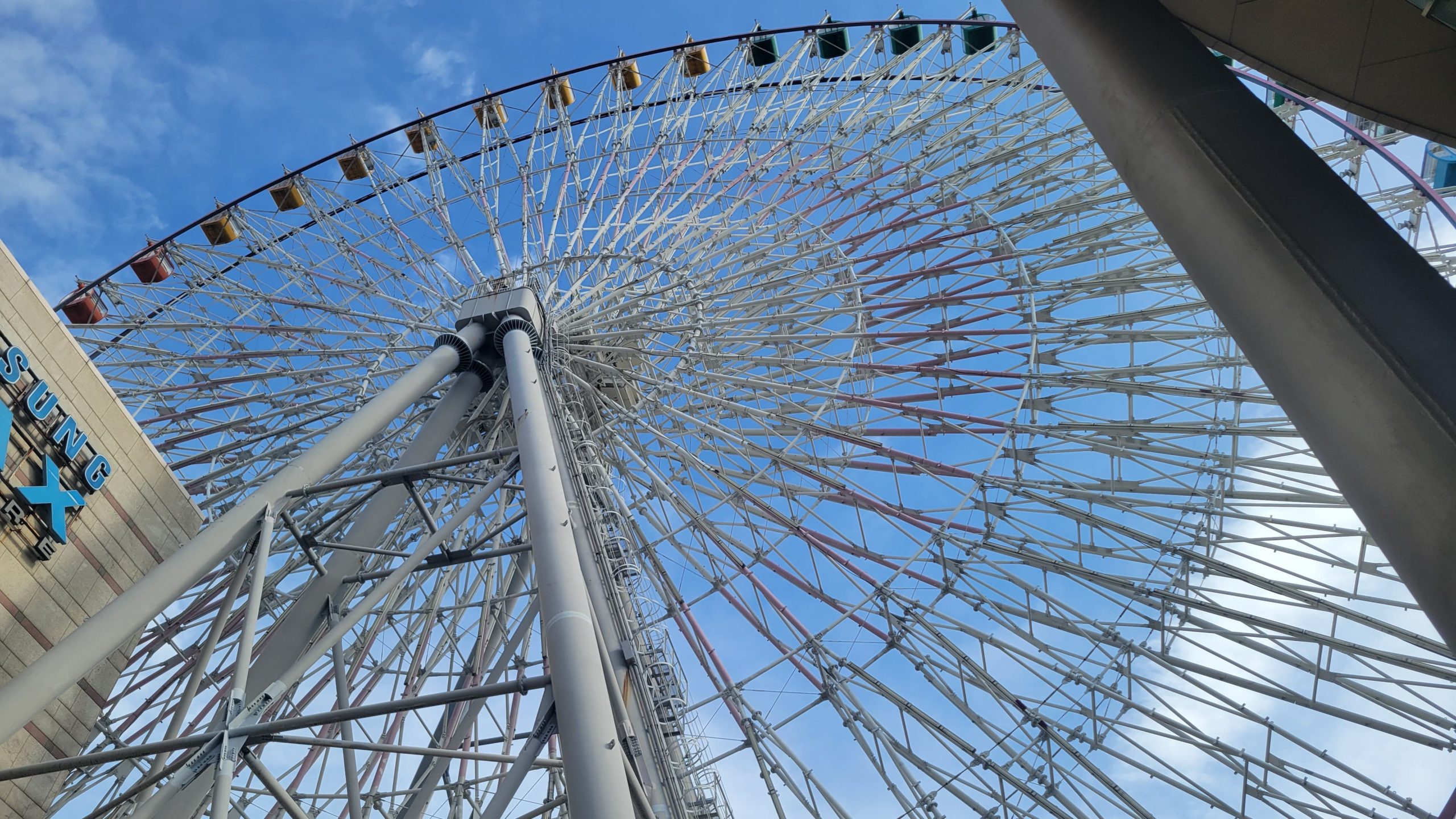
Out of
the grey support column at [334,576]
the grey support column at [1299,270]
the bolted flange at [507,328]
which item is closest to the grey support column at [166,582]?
the grey support column at [334,576]

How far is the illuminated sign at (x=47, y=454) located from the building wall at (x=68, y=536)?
55 mm

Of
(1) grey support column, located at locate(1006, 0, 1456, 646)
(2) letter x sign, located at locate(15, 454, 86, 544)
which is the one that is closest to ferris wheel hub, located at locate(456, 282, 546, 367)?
(2) letter x sign, located at locate(15, 454, 86, 544)

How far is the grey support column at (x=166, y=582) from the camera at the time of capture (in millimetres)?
8672

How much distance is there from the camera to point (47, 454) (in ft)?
43.5

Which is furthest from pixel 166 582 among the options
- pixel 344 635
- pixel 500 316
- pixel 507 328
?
pixel 500 316

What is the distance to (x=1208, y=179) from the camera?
394 centimetres

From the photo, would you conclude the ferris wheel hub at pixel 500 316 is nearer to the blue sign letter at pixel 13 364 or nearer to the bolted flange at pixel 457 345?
the bolted flange at pixel 457 345

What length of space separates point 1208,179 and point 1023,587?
16.0m

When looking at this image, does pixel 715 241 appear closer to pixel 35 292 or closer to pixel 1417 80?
pixel 35 292

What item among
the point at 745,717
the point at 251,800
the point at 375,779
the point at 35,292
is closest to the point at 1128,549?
the point at 745,717

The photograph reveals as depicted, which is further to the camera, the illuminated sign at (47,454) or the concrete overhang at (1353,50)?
the illuminated sign at (47,454)

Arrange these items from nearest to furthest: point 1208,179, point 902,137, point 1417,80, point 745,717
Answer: point 1208,179 → point 1417,80 → point 745,717 → point 902,137

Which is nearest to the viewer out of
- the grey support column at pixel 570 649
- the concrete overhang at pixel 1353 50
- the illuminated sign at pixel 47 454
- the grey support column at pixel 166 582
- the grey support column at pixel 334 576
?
the concrete overhang at pixel 1353 50

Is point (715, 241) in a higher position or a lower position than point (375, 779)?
higher
